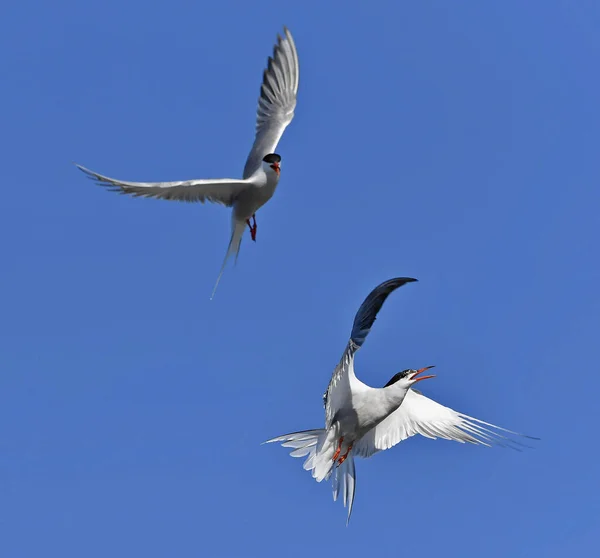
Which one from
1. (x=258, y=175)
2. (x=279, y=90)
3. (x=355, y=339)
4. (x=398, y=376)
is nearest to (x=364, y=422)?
(x=398, y=376)

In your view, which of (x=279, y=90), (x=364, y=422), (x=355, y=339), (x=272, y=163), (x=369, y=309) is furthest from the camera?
(x=279, y=90)

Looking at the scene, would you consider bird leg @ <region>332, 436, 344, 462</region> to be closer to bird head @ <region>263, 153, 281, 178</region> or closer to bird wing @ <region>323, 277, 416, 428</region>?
bird wing @ <region>323, 277, 416, 428</region>

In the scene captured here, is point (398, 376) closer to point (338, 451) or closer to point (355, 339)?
point (338, 451)

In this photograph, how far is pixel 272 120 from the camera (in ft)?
47.4

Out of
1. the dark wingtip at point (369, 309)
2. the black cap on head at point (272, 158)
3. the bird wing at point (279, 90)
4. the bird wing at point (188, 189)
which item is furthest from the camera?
the bird wing at point (279, 90)

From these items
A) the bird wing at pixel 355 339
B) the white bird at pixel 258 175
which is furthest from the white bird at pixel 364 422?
the white bird at pixel 258 175

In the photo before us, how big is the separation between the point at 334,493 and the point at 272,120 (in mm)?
5049

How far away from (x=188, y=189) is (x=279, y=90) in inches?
108

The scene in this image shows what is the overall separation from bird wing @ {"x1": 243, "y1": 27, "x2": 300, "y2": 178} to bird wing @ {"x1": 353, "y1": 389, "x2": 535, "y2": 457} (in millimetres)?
3962

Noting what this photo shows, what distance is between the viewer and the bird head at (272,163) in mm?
12703

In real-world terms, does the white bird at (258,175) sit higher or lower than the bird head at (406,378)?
higher

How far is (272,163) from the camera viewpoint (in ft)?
41.9

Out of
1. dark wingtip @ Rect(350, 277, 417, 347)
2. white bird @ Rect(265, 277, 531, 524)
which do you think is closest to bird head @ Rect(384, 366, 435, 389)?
white bird @ Rect(265, 277, 531, 524)

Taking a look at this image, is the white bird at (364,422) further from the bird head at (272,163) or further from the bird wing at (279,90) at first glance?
the bird wing at (279,90)
